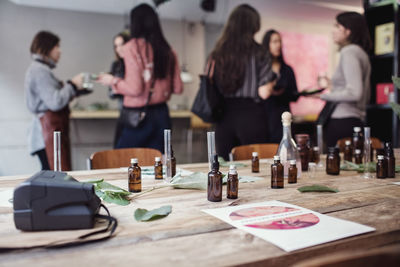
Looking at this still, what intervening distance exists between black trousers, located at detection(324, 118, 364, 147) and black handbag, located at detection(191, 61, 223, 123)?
935 mm

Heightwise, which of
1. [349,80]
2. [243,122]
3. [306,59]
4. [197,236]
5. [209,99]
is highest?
[306,59]

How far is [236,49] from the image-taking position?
8.89 ft

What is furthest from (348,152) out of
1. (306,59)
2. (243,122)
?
(306,59)

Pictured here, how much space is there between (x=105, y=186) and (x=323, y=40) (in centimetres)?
707

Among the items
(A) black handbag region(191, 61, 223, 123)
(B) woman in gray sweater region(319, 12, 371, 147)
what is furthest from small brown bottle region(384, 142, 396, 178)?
(A) black handbag region(191, 61, 223, 123)

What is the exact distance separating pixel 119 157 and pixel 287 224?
55.0 inches

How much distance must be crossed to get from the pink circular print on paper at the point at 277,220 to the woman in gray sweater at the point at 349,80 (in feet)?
6.65

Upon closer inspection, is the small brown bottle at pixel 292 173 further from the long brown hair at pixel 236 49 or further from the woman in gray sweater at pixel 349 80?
the woman in gray sweater at pixel 349 80

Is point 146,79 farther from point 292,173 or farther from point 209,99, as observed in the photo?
point 292,173

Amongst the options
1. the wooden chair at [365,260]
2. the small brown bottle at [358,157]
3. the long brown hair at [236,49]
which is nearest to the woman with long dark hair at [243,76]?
the long brown hair at [236,49]

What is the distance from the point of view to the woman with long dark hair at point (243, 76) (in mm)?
2682

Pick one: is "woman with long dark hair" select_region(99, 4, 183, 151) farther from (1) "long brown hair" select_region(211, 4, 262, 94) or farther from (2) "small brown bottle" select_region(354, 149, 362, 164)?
(2) "small brown bottle" select_region(354, 149, 362, 164)

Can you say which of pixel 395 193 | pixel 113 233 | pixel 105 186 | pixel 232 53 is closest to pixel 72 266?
pixel 113 233

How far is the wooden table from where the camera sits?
2.15 feet
